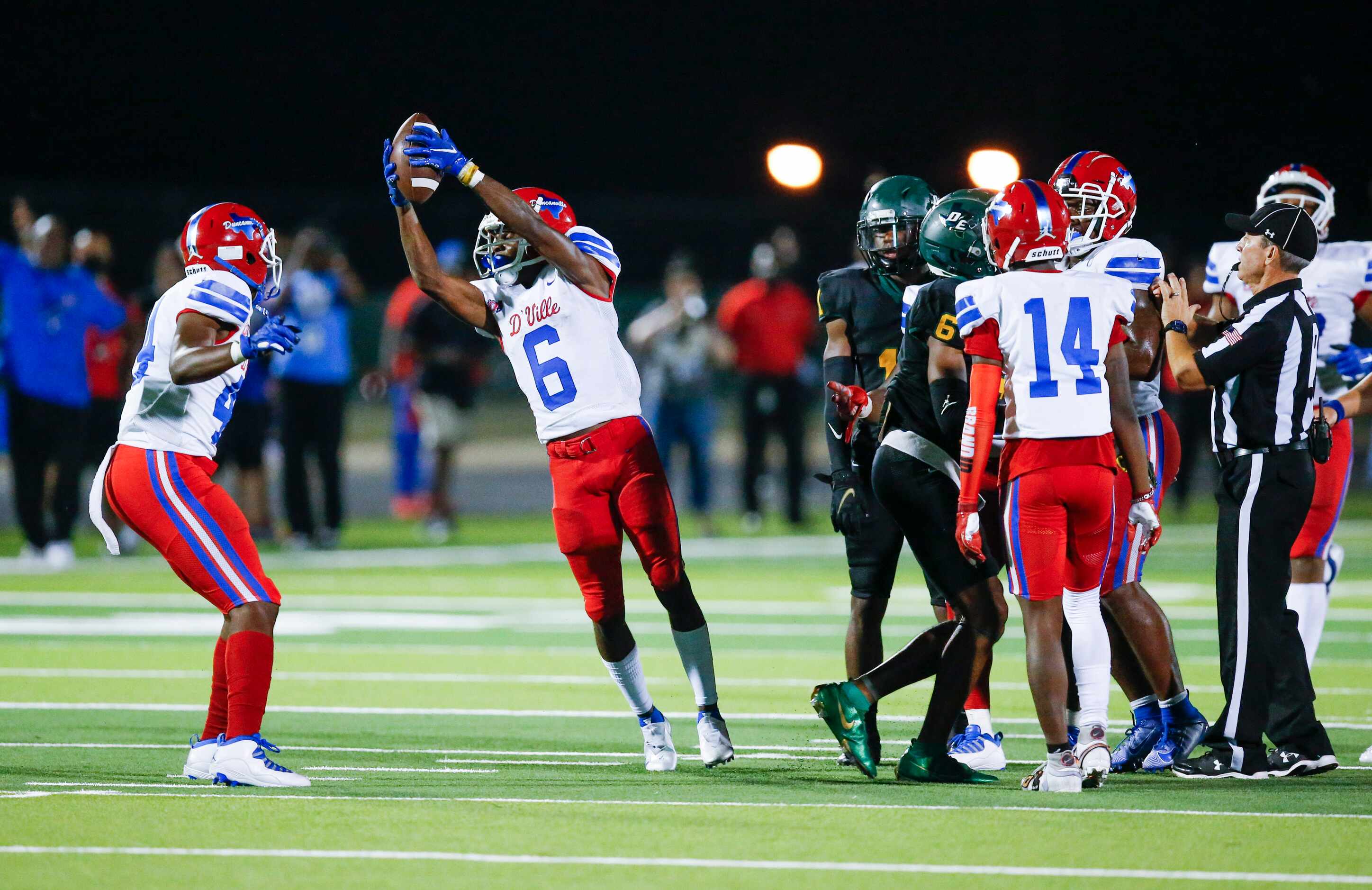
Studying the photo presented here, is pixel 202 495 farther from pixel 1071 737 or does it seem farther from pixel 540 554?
pixel 540 554

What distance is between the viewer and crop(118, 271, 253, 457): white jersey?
20.5 ft

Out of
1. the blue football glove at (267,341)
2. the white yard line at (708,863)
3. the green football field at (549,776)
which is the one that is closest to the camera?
the white yard line at (708,863)

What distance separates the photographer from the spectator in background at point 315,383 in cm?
1483

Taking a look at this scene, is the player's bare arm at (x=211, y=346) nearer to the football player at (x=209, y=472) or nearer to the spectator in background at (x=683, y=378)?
the football player at (x=209, y=472)

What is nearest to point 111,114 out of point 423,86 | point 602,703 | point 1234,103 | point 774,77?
point 423,86

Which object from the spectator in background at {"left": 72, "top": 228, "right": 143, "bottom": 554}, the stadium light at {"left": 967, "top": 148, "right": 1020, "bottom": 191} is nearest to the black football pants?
the spectator in background at {"left": 72, "top": 228, "right": 143, "bottom": 554}

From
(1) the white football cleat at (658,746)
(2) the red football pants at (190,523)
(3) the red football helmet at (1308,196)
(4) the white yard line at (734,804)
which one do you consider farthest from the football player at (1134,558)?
(2) the red football pants at (190,523)

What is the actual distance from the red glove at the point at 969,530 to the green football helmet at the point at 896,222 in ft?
4.08

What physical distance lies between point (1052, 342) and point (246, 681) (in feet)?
9.33

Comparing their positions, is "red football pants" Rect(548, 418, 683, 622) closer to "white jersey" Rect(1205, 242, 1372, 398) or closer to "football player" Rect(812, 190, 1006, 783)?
"football player" Rect(812, 190, 1006, 783)

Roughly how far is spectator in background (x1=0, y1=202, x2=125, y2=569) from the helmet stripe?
9.46 m

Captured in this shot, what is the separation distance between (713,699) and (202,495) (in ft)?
6.35

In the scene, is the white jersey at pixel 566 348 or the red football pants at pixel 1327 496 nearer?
the white jersey at pixel 566 348

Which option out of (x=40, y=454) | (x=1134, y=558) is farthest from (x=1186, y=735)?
(x=40, y=454)
